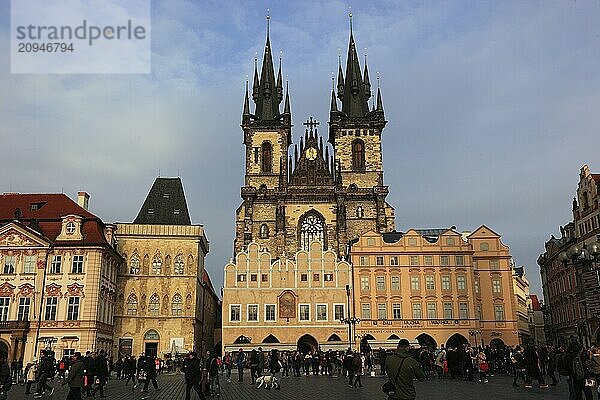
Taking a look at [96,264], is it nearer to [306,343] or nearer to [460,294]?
[306,343]

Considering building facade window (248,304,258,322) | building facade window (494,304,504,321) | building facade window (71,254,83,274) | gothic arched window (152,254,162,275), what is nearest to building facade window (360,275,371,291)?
building facade window (248,304,258,322)

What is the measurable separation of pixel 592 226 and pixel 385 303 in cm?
1786

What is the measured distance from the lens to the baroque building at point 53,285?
43.7 metres

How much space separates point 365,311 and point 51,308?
83.1ft

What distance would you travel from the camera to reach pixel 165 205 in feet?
186

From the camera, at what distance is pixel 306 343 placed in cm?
5338

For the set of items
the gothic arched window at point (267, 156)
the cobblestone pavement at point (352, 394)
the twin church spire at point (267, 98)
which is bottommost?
the cobblestone pavement at point (352, 394)

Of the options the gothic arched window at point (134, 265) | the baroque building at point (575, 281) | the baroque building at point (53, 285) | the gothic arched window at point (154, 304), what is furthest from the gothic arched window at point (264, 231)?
the baroque building at point (575, 281)

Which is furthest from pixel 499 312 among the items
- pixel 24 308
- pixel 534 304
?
pixel 534 304

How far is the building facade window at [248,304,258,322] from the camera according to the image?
52.1 meters

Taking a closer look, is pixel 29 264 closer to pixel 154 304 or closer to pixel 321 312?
pixel 154 304

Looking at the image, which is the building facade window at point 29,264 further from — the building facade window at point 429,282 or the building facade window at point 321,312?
the building facade window at point 429,282

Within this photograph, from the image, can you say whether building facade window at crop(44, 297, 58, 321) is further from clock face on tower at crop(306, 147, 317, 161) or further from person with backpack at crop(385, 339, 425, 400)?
person with backpack at crop(385, 339, 425, 400)

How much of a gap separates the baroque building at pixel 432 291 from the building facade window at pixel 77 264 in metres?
22.7
